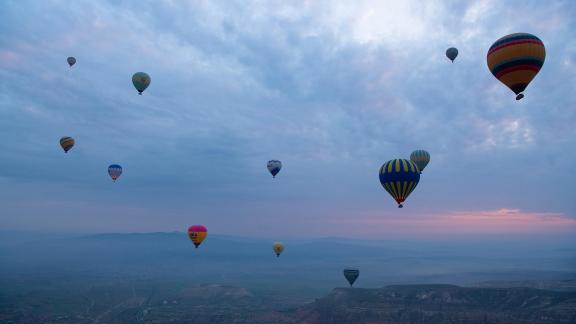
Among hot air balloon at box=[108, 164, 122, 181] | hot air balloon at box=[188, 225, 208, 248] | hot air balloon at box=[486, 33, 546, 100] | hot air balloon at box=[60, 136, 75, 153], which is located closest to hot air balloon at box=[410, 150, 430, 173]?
hot air balloon at box=[486, 33, 546, 100]

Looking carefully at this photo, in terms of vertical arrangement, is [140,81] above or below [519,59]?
above

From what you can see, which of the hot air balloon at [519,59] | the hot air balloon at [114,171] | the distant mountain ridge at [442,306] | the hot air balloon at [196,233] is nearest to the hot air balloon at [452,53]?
the hot air balloon at [519,59]

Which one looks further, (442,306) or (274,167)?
(442,306)

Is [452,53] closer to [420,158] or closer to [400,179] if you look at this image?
[420,158]

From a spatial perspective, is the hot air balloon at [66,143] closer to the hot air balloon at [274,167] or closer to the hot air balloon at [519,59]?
the hot air balloon at [274,167]

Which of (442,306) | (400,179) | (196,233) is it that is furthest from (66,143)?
(442,306)
